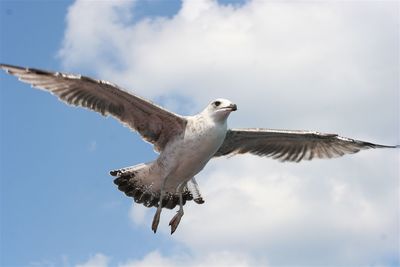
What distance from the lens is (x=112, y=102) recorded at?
14.1 meters

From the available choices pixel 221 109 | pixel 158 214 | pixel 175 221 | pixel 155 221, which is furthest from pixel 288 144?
pixel 155 221

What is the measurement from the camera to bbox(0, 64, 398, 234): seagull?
44.7ft

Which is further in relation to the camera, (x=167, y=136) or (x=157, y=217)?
(x=167, y=136)

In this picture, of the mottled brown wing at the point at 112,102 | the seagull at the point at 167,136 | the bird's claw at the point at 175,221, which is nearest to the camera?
the mottled brown wing at the point at 112,102

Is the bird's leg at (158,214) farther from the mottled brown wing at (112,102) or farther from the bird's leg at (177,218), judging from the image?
the mottled brown wing at (112,102)

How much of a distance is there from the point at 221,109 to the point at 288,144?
2.70 metres

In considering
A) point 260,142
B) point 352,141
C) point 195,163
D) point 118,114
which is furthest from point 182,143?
point 352,141

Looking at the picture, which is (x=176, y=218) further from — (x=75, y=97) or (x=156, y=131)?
(x=75, y=97)

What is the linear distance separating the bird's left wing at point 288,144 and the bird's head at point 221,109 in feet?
3.80

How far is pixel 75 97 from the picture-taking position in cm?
1391

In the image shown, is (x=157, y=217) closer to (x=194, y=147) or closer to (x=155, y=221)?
(x=155, y=221)

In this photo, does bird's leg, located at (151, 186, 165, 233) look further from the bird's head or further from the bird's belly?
the bird's head

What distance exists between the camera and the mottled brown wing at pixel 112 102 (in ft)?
43.9

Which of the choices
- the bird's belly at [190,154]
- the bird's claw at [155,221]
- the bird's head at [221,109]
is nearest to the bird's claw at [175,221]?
the bird's claw at [155,221]
